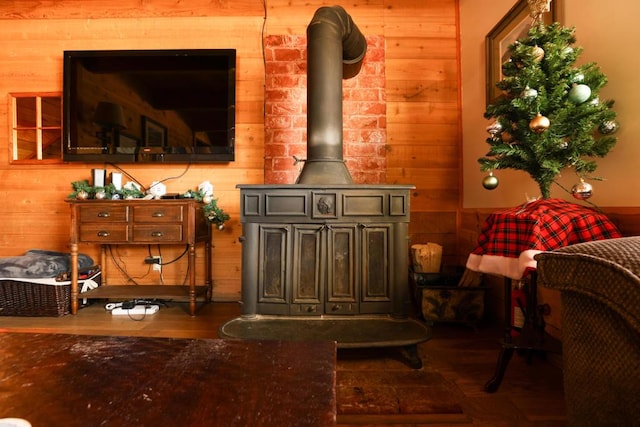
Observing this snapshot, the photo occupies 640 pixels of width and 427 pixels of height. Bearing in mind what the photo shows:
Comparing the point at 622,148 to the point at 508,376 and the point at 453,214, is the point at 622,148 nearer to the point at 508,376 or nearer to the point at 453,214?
the point at 508,376

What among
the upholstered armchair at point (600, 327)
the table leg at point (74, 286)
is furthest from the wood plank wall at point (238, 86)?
the upholstered armchair at point (600, 327)

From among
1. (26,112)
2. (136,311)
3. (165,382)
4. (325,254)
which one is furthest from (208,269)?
(165,382)

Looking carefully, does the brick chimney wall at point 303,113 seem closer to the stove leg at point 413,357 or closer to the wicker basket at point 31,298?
the stove leg at point 413,357

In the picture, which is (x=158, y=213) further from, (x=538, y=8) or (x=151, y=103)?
(x=538, y=8)

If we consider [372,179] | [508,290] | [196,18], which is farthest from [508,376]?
[196,18]

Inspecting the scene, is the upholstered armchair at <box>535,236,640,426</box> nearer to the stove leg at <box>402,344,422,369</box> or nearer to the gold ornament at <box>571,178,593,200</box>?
the gold ornament at <box>571,178,593,200</box>

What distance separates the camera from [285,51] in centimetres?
277

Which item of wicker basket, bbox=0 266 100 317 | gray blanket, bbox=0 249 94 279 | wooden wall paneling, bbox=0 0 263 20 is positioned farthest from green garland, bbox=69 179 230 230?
wooden wall paneling, bbox=0 0 263 20

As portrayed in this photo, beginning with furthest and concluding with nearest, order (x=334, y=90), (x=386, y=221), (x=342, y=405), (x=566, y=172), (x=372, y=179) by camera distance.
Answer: (x=372, y=179), (x=334, y=90), (x=386, y=221), (x=566, y=172), (x=342, y=405)

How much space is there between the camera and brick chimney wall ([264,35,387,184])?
2727mm

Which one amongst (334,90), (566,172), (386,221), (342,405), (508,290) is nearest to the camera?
(342,405)

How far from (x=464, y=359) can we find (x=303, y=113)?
204 cm

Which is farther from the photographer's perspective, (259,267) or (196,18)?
(196,18)

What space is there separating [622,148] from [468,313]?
1237 mm
